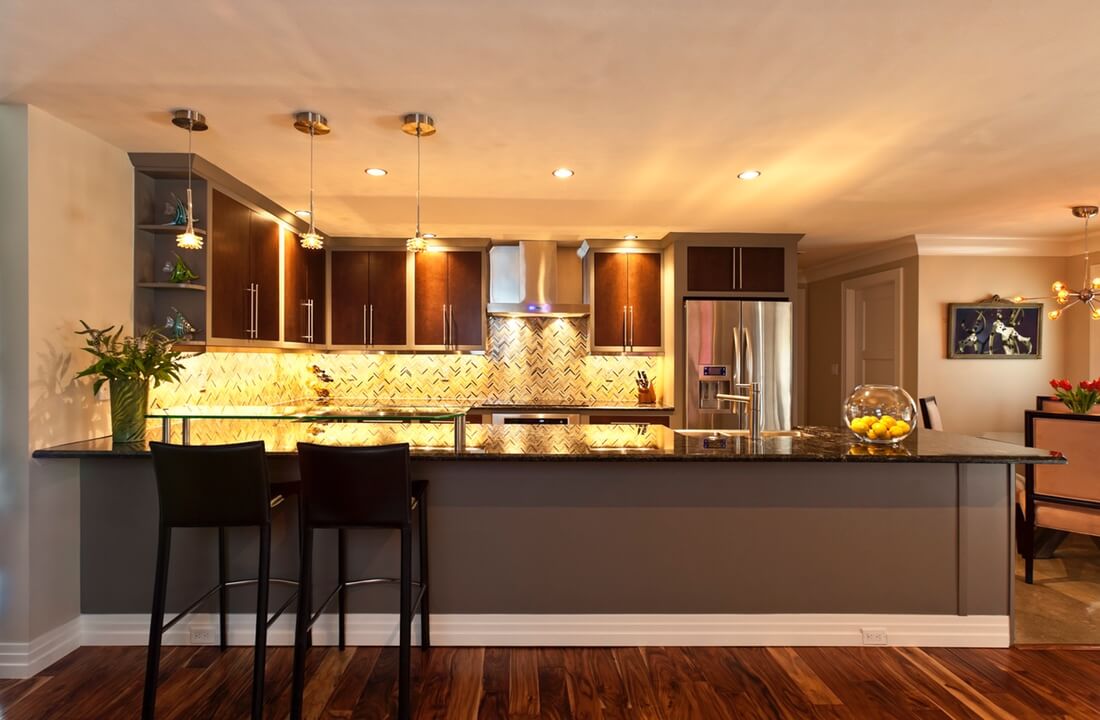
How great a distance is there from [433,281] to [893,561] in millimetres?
4043

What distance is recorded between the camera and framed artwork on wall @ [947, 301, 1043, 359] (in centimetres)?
550

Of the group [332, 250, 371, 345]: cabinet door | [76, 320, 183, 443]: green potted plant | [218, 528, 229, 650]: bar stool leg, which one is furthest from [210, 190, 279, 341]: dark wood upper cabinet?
[218, 528, 229, 650]: bar stool leg

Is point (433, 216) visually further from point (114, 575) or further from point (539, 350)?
point (114, 575)

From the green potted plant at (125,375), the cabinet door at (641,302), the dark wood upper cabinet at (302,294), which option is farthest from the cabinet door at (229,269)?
the cabinet door at (641,302)

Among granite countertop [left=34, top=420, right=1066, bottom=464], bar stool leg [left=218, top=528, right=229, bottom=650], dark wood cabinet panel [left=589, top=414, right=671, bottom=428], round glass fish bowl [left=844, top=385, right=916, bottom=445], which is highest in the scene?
round glass fish bowl [left=844, top=385, right=916, bottom=445]

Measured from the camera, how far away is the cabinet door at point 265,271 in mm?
3986

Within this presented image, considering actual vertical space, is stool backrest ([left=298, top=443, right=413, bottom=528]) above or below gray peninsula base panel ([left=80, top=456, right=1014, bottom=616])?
above

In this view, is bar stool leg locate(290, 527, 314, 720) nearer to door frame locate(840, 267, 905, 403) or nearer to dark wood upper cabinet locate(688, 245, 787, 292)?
dark wood upper cabinet locate(688, 245, 787, 292)

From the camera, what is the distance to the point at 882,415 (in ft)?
9.25

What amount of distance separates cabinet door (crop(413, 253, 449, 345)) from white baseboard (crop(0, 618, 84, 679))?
3.28 meters

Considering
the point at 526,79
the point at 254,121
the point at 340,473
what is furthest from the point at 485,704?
the point at 254,121

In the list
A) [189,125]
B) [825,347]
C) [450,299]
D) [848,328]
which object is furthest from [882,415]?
[825,347]

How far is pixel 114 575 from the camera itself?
9.23 ft

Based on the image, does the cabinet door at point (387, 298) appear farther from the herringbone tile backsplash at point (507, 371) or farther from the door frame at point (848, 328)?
the door frame at point (848, 328)
